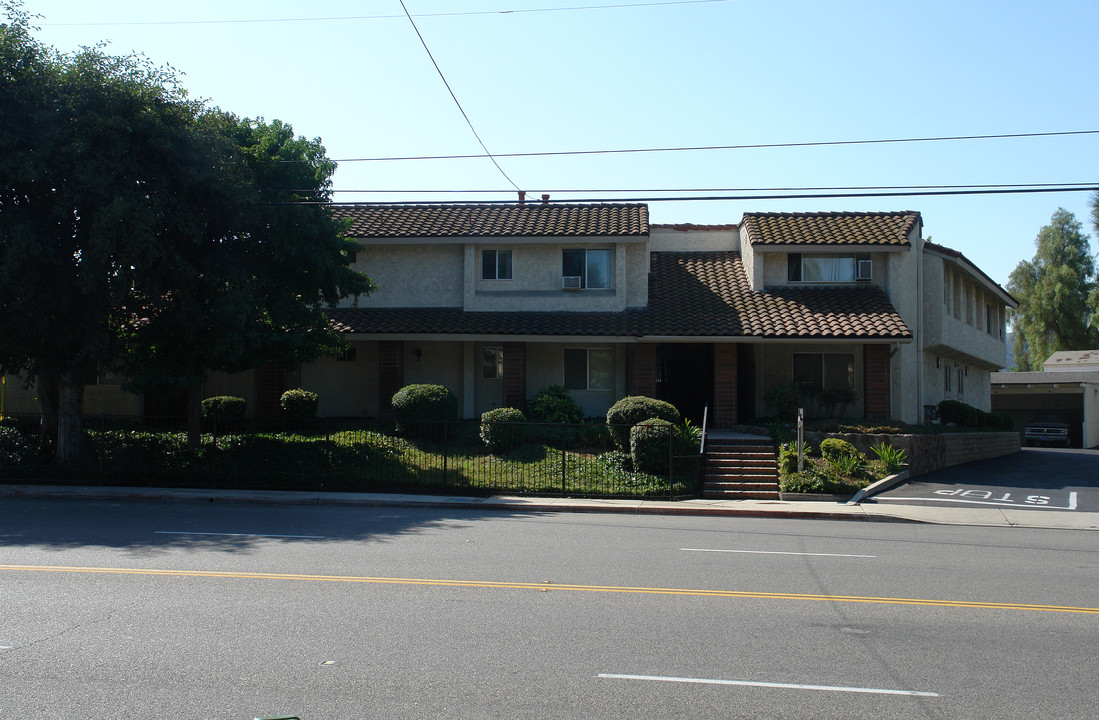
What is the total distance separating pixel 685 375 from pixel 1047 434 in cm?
2324

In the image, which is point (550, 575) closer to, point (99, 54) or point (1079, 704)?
point (1079, 704)

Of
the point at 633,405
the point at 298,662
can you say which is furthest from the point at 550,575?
the point at 633,405

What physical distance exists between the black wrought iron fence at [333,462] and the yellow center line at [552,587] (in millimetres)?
9690

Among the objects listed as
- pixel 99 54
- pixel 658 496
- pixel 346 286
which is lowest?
pixel 658 496

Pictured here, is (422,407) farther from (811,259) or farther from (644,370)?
(811,259)

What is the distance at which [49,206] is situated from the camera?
1764 centimetres

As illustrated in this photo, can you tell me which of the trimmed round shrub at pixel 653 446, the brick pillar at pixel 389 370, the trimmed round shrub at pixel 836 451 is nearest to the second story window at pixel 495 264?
the brick pillar at pixel 389 370

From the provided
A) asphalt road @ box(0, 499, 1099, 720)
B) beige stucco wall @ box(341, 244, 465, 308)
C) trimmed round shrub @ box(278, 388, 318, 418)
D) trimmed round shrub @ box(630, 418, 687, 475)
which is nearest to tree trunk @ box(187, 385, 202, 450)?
trimmed round shrub @ box(278, 388, 318, 418)

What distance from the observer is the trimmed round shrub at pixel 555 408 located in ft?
80.1

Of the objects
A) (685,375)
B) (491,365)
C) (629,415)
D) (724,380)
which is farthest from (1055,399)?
(629,415)

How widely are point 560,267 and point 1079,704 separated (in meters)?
21.9

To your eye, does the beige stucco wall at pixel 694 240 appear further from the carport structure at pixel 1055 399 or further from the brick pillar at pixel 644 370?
the carport structure at pixel 1055 399

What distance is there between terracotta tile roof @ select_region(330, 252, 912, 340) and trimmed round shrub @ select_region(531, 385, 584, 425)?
1.74 m

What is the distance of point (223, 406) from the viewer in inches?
1008
